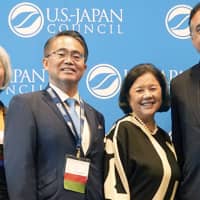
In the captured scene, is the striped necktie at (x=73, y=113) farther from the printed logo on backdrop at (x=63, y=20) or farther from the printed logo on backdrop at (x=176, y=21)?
the printed logo on backdrop at (x=176, y=21)

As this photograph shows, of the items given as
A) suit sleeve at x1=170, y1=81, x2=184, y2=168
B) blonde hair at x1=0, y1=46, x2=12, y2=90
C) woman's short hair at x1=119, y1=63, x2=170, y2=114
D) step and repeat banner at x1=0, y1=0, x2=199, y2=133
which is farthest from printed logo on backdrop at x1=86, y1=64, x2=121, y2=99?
blonde hair at x1=0, y1=46, x2=12, y2=90

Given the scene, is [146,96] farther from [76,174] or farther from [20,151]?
[20,151]

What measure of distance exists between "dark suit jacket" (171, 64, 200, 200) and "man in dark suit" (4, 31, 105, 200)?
0.40 m

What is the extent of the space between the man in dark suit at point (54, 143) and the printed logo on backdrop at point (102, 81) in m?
0.63

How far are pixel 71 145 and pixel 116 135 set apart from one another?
0.94 ft

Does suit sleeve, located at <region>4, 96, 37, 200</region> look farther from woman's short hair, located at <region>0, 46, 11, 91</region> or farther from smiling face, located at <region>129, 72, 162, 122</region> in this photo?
smiling face, located at <region>129, 72, 162, 122</region>

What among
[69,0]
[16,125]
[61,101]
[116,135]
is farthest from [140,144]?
[69,0]

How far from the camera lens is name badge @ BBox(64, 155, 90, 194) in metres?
1.91

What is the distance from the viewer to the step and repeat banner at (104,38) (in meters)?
2.71

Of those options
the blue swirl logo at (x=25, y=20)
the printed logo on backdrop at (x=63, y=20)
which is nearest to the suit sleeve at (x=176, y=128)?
the printed logo on backdrop at (x=63, y=20)

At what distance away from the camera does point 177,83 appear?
7.46 ft

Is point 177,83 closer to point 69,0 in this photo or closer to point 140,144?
point 140,144

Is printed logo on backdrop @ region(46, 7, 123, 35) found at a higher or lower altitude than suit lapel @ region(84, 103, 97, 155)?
higher

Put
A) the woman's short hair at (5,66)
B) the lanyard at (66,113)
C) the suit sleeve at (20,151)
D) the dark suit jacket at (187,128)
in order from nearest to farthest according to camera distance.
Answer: the suit sleeve at (20,151)
the lanyard at (66,113)
the dark suit jacket at (187,128)
the woman's short hair at (5,66)
